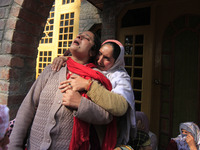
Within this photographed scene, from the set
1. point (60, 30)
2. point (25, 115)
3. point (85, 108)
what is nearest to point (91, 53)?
point (85, 108)

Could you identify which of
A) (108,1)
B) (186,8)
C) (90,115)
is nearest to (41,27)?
(90,115)

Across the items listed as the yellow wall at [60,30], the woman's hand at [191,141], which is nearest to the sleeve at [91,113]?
the woman's hand at [191,141]

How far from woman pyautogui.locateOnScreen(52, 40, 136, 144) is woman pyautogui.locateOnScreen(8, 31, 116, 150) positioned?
64 mm

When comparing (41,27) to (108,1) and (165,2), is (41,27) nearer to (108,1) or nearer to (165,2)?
(108,1)

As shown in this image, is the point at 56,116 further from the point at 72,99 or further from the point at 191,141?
the point at 191,141

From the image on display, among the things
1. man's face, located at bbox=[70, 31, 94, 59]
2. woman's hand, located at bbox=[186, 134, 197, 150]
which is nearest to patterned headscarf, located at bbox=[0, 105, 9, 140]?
man's face, located at bbox=[70, 31, 94, 59]

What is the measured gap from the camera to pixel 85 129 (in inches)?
43.3

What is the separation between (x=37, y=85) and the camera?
4.22 ft

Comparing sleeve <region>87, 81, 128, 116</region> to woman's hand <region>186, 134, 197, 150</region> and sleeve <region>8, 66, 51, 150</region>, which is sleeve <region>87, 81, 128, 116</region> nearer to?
sleeve <region>8, 66, 51, 150</region>

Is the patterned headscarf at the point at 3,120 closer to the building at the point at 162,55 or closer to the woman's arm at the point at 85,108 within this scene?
the woman's arm at the point at 85,108

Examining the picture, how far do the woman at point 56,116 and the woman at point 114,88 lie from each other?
0.21 ft

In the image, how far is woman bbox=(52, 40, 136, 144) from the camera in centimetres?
109

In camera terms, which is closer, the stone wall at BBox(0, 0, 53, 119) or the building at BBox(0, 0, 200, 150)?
the stone wall at BBox(0, 0, 53, 119)

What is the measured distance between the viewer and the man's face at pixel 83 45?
4.22 ft
